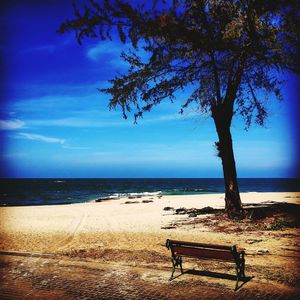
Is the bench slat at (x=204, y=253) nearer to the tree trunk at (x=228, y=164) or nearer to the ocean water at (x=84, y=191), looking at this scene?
the tree trunk at (x=228, y=164)

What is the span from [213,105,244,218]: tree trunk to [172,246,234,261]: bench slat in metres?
8.18

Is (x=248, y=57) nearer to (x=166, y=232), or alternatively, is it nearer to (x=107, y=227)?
(x=166, y=232)

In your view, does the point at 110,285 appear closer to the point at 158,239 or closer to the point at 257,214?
the point at 158,239

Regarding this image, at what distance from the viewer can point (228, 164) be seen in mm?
15258

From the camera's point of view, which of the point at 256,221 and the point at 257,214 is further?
the point at 257,214

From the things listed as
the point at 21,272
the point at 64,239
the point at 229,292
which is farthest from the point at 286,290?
the point at 64,239

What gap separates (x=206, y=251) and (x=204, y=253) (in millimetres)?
66

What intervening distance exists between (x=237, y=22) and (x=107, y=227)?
10231 millimetres

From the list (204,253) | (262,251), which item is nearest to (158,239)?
(262,251)

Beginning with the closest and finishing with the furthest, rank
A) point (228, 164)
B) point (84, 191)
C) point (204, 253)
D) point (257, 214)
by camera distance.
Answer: point (204, 253), point (257, 214), point (228, 164), point (84, 191)

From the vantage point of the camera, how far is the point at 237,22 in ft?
35.1

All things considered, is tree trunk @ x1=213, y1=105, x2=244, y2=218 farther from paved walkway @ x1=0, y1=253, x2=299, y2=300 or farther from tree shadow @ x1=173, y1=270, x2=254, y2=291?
paved walkway @ x1=0, y1=253, x2=299, y2=300

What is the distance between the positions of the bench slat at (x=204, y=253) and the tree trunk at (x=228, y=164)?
26.8ft

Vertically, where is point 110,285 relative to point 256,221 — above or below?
below
